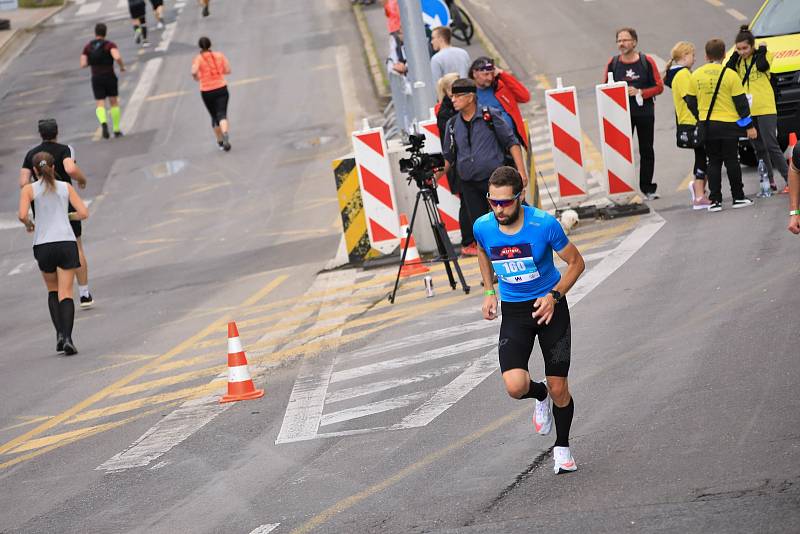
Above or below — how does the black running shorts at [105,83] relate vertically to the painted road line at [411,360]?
below

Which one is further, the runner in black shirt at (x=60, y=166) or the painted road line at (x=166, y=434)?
the runner in black shirt at (x=60, y=166)

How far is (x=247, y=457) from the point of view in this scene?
891cm

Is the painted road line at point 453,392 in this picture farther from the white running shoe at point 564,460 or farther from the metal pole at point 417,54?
the metal pole at point 417,54

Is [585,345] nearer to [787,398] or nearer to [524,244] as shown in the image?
[787,398]

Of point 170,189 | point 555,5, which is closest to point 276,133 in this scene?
point 170,189

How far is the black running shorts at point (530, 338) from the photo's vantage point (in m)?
7.56

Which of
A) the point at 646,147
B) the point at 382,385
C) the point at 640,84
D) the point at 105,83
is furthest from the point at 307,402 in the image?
the point at 105,83

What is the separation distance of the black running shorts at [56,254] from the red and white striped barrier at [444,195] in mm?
4127

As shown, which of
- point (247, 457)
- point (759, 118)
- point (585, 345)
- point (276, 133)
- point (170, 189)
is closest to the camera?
point (247, 457)

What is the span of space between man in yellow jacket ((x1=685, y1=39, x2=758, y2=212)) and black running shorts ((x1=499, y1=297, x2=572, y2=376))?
7679 mm

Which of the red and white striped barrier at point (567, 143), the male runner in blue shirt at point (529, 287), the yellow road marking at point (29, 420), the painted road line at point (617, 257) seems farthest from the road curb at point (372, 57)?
the male runner in blue shirt at point (529, 287)

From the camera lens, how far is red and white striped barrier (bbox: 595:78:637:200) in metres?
15.7

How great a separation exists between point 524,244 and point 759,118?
850 centimetres

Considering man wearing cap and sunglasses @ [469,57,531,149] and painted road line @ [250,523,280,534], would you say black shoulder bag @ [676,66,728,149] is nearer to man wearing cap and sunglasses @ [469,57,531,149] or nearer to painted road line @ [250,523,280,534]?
man wearing cap and sunglasses @ [469,57,531,149]
